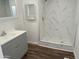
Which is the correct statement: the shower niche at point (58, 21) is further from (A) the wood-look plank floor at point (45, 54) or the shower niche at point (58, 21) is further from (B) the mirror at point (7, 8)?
(B) the mirror at point (7, 8)

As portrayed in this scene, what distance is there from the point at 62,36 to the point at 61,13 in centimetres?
92

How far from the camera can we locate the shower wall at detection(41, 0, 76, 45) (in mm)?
3055

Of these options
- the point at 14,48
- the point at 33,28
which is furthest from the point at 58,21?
the point at 14,48

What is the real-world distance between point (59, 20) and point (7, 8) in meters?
1.97

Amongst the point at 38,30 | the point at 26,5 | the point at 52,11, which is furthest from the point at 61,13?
the point at 26,5

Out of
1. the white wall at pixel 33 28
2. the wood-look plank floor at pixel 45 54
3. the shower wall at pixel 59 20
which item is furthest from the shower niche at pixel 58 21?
the wood-look plank floor at pixel 45 54

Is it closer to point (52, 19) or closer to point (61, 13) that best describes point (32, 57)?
point (52, 19)

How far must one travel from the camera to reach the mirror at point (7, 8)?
6.77 ft

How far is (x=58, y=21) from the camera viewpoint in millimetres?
3283

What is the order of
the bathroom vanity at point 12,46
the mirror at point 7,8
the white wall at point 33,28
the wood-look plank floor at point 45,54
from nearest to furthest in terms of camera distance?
1. the bathroom vanity at point 12,46
2. the mirror at point 7,8
3. the wood-look plank floor at point 45,54
4. the white wall at point 33,28

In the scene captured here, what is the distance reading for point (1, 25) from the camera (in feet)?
6.70

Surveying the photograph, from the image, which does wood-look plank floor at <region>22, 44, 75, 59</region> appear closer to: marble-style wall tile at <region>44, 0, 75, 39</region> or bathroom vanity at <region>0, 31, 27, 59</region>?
bathroom vanity at <region>0, 31, 27, 59</region>

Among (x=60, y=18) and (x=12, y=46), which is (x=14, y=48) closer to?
(x=12, y=46)

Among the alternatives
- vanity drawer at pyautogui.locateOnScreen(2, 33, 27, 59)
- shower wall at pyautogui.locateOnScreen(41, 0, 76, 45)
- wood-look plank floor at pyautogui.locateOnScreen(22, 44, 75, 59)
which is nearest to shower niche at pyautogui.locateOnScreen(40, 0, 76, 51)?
shower wall at pyautogui.locateOnScreen(41, 0, 76, 45)
